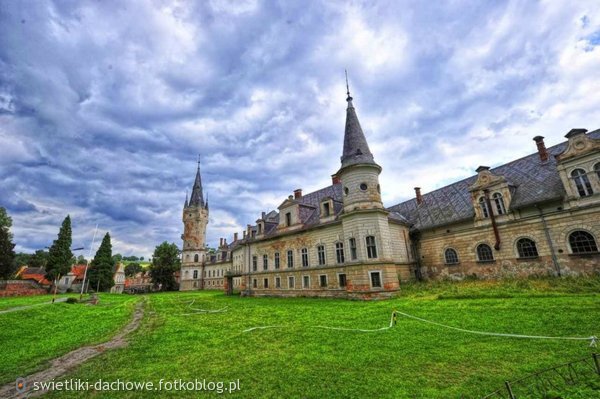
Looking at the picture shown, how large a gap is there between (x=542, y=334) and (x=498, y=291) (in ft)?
30.8

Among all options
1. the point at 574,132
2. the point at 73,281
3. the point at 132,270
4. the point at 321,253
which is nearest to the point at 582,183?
the point at 574,132

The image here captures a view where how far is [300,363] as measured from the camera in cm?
647

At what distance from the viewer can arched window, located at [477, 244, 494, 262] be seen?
20469 millimetres

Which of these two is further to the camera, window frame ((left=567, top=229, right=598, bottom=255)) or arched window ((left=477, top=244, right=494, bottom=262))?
arched window ((left=477, top=244, right=494, bottom=262))

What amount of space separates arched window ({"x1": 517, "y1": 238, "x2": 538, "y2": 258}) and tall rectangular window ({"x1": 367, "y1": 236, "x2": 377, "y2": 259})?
1050 cm

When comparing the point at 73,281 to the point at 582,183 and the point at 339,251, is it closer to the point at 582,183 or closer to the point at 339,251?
the point at 339,251

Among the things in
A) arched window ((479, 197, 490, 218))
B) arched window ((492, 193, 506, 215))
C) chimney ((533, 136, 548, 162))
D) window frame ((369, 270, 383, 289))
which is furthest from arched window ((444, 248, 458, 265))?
chimney ((533, 136, 548, 162))

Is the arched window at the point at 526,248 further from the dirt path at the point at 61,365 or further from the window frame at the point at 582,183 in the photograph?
the dirt path at the point at 61,365

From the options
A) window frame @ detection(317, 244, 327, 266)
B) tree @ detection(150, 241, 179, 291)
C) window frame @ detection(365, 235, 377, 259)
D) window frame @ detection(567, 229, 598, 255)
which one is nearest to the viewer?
window frame @ detection(567, 229, 598, 255)

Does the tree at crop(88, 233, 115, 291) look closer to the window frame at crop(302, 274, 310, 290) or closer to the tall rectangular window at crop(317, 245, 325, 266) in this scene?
the window frame at crop(302, 274, 310, 290)

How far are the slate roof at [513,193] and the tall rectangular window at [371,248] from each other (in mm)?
7823

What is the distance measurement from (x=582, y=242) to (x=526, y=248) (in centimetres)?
287

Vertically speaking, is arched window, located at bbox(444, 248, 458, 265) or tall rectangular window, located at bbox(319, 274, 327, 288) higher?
arched window, located at bbox(444, 248, 458, 265)

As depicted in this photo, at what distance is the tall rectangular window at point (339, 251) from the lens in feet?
74.4
